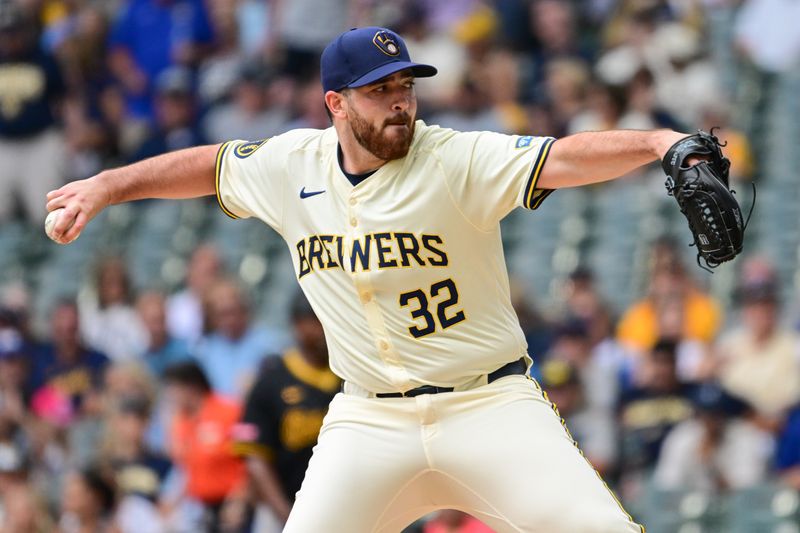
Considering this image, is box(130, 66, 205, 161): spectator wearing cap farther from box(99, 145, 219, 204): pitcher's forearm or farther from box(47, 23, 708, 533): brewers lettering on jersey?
box(47, 23, 708, 533): brewers lettering on jersey

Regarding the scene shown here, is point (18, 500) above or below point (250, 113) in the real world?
below

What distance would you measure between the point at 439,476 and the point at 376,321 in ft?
1.91

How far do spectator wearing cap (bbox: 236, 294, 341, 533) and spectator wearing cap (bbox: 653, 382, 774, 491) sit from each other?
6.42 ft

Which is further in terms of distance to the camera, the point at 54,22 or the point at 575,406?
the point at 54,22

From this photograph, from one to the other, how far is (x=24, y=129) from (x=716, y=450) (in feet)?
25.9

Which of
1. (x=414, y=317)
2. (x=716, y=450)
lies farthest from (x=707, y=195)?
(x=716, y=450)

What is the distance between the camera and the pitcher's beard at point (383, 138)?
17.9 feet

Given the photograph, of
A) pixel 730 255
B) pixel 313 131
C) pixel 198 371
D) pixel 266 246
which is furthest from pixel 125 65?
pixel 730 255

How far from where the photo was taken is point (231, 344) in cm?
1055

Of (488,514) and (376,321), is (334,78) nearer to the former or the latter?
(376,321)

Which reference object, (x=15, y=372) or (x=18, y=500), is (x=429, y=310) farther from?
(x=15, y=372)

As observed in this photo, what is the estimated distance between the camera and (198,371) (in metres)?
9.16

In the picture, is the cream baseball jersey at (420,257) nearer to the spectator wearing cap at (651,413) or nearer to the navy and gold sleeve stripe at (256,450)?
the navy and gold sleeve stripe at (256,450)

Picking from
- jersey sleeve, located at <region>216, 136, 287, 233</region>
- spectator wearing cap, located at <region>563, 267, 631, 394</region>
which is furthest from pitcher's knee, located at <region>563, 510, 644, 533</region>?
spectator wearing cap, located at <region>563, 267, 631, 394</region>
